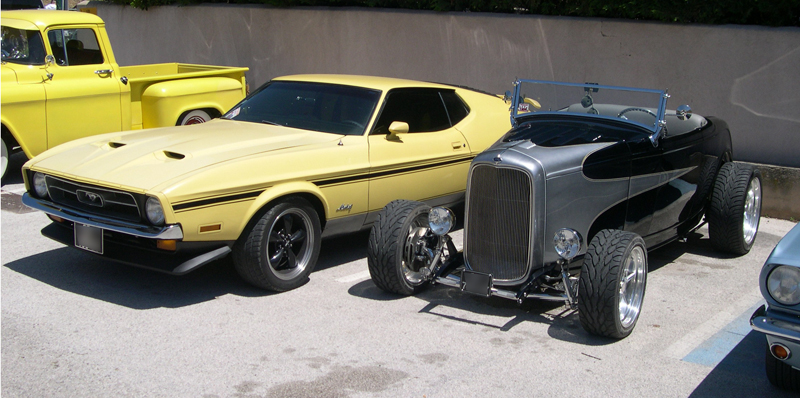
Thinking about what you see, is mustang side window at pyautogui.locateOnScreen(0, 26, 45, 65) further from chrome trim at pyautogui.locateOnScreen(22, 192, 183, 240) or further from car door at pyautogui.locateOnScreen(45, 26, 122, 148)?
chrome trim at pyautogui.locateOnScreen(22, 192, 183, 240)

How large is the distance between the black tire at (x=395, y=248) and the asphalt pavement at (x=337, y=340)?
14 centimetres

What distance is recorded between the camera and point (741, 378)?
436 cm

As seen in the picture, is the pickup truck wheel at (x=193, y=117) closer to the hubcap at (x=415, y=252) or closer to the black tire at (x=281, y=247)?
the black tire at (x=281, y=247)

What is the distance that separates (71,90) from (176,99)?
46.2 inches

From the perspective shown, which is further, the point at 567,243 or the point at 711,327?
the point at 711,327

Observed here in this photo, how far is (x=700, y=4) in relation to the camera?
8914mm

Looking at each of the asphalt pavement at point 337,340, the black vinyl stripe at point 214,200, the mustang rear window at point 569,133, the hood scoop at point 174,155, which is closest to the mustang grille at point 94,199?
the black vinyl stripe at point 214,200

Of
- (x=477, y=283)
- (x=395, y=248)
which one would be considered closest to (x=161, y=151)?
(x=395, y=248)

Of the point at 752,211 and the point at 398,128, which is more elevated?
the point at 398,128

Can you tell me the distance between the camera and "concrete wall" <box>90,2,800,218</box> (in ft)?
27.8

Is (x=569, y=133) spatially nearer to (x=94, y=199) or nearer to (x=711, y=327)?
(x=711, y=327)

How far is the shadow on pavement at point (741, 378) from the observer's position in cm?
416

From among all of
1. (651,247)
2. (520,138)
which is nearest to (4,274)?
(520,138)

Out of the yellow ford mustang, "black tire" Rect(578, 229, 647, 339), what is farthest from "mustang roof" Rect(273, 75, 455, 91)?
"black tire" Rect(578, 229, 647, 339)
